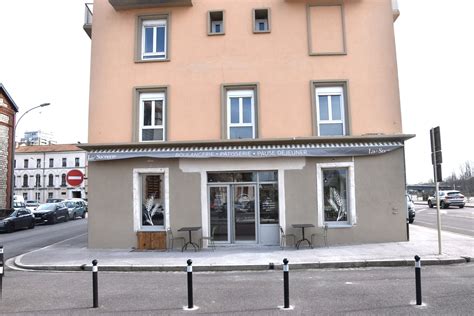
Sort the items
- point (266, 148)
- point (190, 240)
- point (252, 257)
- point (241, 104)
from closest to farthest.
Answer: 1. point (252, 257)
2. point (190, 240)
3. point (266, 148)
4. point (241, 104)

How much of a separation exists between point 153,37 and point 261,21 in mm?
4130

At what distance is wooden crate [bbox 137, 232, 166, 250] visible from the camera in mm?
13773

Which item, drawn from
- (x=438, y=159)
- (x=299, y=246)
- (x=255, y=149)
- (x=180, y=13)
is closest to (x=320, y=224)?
(x=299, y=246)

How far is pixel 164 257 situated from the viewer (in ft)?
39.1

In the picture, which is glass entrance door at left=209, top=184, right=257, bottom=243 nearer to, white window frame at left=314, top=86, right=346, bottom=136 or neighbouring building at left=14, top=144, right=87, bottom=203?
white window frame at left=314, top=86, right=346, bottom=136

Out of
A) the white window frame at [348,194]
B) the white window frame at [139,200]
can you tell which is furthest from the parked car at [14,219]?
the white window frame at [348,194]

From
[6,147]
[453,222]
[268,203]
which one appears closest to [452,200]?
[453,222]

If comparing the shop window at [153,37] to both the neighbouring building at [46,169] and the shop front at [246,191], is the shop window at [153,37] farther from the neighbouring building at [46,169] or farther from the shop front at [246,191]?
the neighbouring building at [46,169]

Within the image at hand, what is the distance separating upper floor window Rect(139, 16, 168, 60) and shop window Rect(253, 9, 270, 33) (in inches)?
133

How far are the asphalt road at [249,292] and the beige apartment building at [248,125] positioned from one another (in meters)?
3.99

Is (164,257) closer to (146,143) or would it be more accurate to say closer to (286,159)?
(146,143)

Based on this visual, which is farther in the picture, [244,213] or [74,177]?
[244,213]

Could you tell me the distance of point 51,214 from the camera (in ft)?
95.1

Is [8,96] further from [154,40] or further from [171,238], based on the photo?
[171,238]
